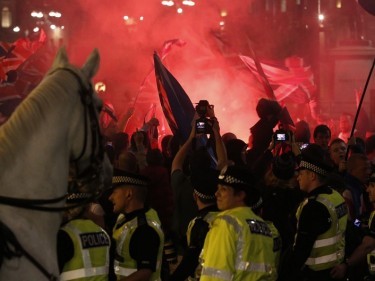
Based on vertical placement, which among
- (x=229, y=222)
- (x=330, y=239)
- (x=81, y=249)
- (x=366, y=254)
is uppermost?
(x=229, y=222)

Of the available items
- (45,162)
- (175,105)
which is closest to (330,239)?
(45,162)

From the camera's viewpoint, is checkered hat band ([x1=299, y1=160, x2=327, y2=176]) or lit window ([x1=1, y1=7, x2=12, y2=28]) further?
lit window ([x1=1, y1=7, x2=12, y2=28])

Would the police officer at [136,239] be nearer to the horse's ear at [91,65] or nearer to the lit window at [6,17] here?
the horse's ear at [91,65]

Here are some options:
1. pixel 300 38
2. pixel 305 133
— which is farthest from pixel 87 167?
pixel 300 38

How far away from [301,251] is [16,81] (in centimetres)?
1069

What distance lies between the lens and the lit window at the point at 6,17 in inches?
3858

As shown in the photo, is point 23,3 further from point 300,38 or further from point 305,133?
point 305,133

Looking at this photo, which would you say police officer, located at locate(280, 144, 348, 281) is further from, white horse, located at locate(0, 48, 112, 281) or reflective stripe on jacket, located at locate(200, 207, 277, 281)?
white horse, located at locate(0, 48, 112, 281)

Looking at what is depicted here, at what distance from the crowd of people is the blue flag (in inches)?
53.0

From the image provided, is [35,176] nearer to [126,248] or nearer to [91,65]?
[91,65]

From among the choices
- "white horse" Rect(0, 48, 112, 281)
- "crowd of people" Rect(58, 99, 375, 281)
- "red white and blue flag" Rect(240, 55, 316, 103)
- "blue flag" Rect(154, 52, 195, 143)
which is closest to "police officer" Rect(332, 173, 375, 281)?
"crowd of people" Rect(58, 99, 375, 281)

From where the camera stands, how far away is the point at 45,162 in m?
4.65

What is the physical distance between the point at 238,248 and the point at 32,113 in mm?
1809

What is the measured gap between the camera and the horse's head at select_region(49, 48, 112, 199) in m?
4.82
